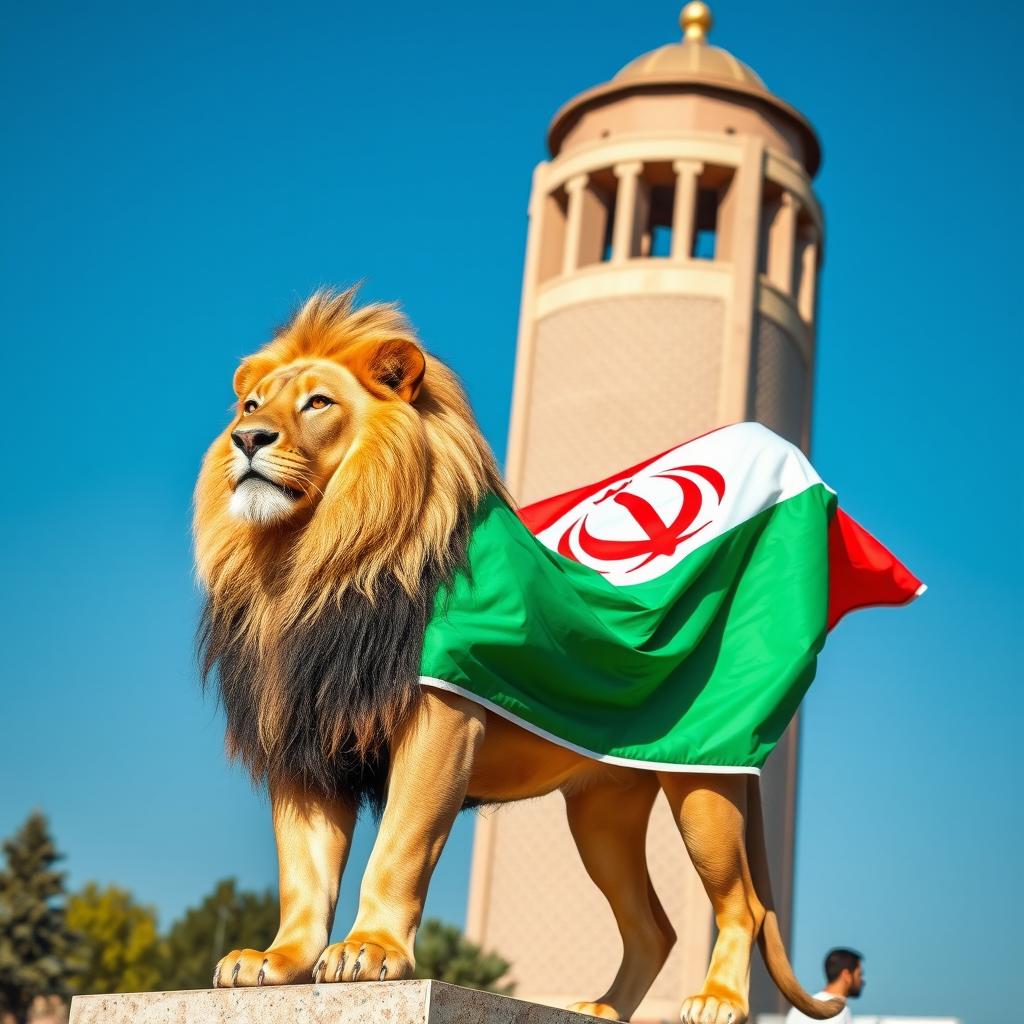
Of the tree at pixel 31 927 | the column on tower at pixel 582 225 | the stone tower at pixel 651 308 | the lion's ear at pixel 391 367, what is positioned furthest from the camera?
the tree at pixel 31 927

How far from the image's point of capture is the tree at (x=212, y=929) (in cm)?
4750

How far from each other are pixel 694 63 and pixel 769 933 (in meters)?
24.5

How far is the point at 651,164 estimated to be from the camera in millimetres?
26047

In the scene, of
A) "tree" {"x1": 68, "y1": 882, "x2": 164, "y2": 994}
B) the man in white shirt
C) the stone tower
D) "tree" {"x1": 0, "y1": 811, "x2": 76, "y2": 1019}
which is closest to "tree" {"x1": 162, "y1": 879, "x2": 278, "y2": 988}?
"tree" {"x1": 68, "y1": 882, "x2": 164, "y2": 994}

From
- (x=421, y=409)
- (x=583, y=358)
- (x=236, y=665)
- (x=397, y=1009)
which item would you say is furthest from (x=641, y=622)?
(x=583, y=358)

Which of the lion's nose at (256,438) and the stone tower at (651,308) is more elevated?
the stone tower at (651,308)

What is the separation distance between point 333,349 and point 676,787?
1.61m

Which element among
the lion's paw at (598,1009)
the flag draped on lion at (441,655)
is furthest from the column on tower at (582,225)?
the lion's paw at (598,1009)

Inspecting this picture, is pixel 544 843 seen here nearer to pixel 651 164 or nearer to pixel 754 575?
pixel 651 164

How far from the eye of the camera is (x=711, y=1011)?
426 centimetres

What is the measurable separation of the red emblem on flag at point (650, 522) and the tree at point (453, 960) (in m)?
14.7

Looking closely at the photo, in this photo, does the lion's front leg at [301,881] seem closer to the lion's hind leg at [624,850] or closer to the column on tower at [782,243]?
the lion's hind leg at [624,850]

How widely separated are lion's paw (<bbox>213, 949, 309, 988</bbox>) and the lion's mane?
470 millimetres

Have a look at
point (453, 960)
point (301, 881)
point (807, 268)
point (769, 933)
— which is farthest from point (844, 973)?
point (807, 268)
